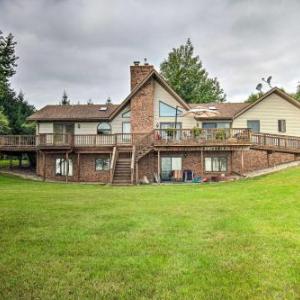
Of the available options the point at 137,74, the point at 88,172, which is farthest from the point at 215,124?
the point at 88,172

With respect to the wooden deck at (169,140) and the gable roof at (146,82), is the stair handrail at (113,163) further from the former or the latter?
the gable roof at (146,82)

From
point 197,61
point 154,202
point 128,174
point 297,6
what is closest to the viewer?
point 154,202

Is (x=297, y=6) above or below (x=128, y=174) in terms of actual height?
above

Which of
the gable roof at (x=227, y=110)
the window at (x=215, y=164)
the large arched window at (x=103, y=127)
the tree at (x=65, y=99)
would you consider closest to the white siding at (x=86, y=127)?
the large arched window at (x=103, y=127)

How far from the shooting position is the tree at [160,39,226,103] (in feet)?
172

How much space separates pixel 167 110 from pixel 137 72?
376cm

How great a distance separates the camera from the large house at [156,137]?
27500mm

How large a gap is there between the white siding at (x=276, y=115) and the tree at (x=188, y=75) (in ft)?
71.7

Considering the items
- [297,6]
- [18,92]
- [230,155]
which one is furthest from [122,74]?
[297,6]

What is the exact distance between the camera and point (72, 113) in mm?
31938

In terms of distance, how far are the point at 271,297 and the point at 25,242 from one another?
186 inches

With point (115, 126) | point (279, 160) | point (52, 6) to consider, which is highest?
point (52, 6)

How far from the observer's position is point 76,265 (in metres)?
6.43

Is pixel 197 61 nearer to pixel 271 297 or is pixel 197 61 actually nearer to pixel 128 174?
pixel 128 174
